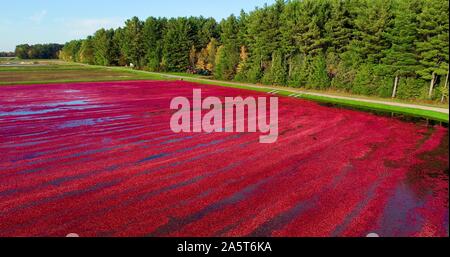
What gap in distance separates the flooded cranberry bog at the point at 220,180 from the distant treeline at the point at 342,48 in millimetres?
14101

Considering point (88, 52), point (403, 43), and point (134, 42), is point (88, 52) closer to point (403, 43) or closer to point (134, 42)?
point (134, 42)

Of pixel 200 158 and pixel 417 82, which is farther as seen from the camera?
pixel 417 82

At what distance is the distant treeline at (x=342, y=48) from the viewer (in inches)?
1339

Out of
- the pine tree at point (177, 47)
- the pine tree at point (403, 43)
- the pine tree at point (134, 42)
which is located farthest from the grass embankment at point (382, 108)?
the pine tree at point (134, 42)

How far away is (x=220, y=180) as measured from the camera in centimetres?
1328

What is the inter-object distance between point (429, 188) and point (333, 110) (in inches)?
724

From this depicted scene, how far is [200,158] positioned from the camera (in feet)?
52.9

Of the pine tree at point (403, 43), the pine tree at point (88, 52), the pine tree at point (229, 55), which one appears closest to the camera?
the pine tree at point (403, 43)

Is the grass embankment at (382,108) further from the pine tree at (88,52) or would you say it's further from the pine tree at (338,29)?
the pine tree at (88,52)

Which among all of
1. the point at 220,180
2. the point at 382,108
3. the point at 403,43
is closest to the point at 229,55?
the point at 403,43

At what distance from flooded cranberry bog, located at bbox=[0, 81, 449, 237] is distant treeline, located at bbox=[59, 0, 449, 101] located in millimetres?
14101

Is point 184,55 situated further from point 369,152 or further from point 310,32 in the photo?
point 369,152

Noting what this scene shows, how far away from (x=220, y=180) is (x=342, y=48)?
3898cm
